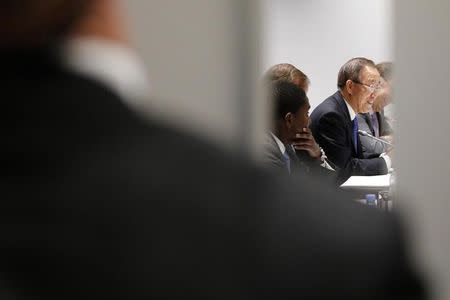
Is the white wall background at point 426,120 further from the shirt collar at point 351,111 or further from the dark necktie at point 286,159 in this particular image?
the shirt collar at point 351,111

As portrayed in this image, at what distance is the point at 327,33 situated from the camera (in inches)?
98.9

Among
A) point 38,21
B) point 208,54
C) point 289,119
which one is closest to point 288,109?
point 289,119

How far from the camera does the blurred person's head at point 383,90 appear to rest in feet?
8.39

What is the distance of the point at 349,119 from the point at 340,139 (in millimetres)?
99

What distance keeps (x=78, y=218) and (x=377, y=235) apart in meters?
0.09

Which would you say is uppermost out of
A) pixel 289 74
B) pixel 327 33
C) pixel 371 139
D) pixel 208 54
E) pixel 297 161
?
pixel 327 33

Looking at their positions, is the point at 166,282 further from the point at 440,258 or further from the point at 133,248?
the point at 440,258

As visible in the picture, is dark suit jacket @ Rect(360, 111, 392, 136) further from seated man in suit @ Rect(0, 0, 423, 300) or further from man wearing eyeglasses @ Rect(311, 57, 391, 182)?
seated man in suit @ Rect(0, 0, 423, 300)

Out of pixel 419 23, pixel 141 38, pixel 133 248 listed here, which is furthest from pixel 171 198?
pixel 419 23

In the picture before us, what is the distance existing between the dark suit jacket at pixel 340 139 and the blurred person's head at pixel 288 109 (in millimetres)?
172

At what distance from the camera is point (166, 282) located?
0.21 metres

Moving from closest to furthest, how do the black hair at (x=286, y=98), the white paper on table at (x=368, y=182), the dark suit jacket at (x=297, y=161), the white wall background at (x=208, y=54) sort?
the white wall background at (x=208, y=54)
the dark suit jacket at (x=297, y=161)
the black hair at (x=286, y=98)
the white paper on table at (x=368, y=182)

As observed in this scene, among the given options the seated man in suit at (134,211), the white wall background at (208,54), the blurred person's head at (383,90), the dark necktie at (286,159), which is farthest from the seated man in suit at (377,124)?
the seated man in suit at (134,211)

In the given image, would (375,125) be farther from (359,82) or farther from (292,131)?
(292,131)
